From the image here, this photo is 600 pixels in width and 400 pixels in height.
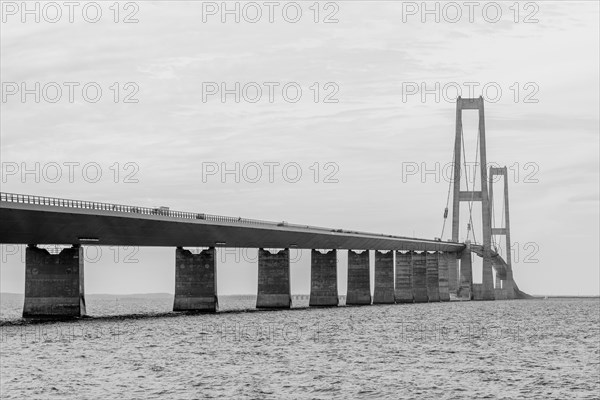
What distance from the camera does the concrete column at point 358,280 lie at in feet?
502

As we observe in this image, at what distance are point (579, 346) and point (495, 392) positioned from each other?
1035 inches

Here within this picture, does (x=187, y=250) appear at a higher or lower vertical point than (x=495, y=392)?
higher

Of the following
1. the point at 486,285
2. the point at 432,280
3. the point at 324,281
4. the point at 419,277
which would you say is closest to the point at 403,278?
the point at 419,277

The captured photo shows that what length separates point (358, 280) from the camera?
154 metres

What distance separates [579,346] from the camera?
2726 inches

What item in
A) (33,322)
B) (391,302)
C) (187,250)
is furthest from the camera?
(391,302)

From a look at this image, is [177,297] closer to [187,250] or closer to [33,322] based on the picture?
[187,250]

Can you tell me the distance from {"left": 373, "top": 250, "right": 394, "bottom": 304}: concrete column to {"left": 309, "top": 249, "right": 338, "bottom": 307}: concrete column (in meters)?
19.9

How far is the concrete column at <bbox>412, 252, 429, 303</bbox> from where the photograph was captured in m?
172

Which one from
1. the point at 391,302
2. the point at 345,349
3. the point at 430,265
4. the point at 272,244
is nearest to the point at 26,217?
the point at 345,349

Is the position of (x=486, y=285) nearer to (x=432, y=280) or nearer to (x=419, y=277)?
(x=432, y=280)

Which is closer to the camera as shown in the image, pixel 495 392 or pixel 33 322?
pixel 495 392

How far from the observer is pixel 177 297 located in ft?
383

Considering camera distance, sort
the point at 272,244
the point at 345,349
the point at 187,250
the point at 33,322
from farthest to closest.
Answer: the point at 272,244
the point at 187,250
the point at 33,322
the point at 345,349
